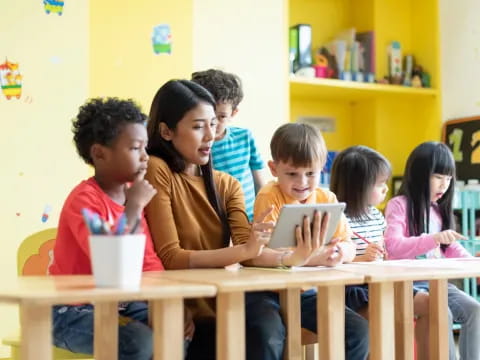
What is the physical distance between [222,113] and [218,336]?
878 mm

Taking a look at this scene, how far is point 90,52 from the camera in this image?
3.23 m

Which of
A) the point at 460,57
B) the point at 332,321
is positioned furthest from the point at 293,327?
the point at 460,57

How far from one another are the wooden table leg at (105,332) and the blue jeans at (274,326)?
0.38 m

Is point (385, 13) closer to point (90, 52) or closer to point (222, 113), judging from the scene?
point (90, 52)

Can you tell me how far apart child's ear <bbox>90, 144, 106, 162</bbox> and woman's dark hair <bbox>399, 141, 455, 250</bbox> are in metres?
1.23

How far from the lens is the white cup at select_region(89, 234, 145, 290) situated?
1.30m

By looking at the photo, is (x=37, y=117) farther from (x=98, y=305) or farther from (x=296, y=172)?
(x=98, y=305)

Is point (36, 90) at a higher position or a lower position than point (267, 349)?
higher

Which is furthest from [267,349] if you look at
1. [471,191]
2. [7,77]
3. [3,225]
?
[471,191]

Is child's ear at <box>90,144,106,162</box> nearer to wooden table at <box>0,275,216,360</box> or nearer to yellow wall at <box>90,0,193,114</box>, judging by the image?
wooden table at <box>0,275,216,360</box>

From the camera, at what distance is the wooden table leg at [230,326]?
1.51 metres

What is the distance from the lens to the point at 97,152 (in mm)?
1828

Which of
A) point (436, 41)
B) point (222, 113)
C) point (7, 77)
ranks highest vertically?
point (436, 41)

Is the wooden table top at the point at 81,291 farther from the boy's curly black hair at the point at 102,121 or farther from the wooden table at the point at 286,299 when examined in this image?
the boy's curly black hair at the point at 102,121
